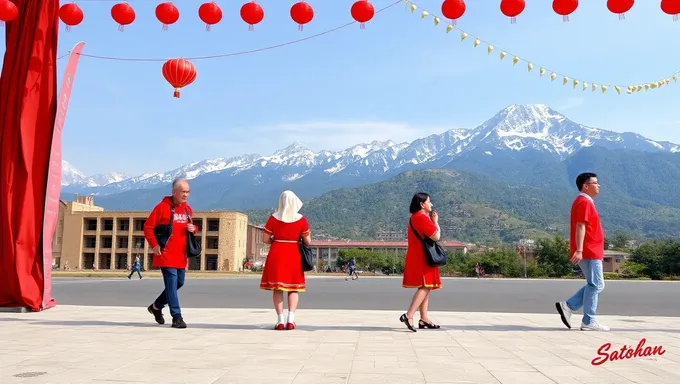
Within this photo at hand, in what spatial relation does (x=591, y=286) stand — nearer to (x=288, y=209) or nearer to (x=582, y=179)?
(x=582, y=179)

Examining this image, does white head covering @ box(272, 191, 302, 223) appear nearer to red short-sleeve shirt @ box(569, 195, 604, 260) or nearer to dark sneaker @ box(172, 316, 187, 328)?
dark sneaker @ box(172, 316, 187, 328)

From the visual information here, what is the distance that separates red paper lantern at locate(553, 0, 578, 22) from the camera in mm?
7785

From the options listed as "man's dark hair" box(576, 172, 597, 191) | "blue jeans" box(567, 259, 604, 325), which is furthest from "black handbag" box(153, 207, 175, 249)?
"man's dark hair" box(576, 172, 597, 191)

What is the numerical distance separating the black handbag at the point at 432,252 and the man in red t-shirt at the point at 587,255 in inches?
56.0

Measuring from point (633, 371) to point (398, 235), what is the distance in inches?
6375

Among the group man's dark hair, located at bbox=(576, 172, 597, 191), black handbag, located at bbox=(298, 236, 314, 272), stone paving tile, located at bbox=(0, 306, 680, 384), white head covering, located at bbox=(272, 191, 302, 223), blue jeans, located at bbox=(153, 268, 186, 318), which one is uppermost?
man's dark hair, located at bbox=(576, 172, 597, 191)

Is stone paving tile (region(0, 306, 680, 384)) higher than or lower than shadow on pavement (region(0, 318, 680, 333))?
higher

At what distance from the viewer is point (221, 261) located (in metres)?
70.1

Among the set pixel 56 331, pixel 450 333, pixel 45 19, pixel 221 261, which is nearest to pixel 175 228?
pixel 56 331

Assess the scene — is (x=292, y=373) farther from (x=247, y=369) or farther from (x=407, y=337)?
(x=407, y=337)

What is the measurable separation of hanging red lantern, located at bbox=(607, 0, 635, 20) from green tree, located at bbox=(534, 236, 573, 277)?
5682 centimetres

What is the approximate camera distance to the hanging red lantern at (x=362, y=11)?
8.54 m

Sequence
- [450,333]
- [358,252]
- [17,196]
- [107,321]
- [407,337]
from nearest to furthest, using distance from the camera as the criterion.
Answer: [407,337]
[450,333]
[107,321]
[17,196]
[358,252]

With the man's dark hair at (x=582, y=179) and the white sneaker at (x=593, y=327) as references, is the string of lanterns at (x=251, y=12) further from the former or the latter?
the white sneaker at (x=593, y=327)
